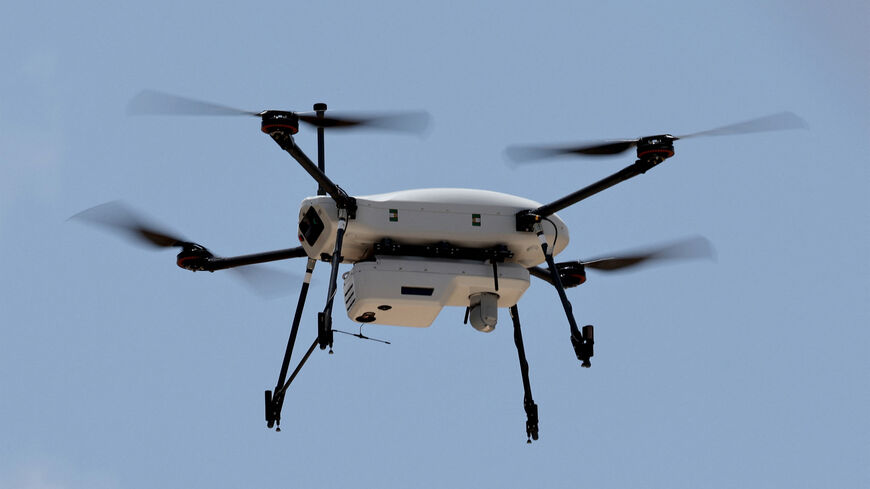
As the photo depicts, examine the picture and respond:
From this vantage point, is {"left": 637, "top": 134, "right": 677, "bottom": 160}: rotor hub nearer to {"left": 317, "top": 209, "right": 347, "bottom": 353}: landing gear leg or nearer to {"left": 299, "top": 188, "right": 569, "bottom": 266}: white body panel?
{"left": 299, "top": 188, "right": 569, "bottom": 266}: white body panel

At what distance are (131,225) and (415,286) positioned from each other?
5.86 meters

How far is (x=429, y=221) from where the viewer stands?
94.5ft

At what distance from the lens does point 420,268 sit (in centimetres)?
2888

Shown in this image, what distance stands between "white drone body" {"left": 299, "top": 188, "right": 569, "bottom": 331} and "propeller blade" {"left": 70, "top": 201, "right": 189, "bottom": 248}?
135 inches

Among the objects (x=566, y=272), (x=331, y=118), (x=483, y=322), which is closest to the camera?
(x=331, y=118)

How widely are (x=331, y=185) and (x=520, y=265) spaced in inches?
162

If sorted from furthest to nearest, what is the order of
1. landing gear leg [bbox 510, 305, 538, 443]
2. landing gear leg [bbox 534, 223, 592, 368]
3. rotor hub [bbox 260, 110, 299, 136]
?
1. landing gear leg [bbox 510, 305, 538, 443]
2. landing gear leg [bbox 534, 223, 592, 368]
3. rotor hub [bbox 260, 110, 299, 136]

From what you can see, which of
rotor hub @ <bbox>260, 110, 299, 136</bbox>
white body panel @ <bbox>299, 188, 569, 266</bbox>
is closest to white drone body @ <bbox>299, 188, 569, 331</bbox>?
white body panel @ <bbox>299, 188, 569, 266</bbox>

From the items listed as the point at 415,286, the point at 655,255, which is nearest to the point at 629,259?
the point at 655,255

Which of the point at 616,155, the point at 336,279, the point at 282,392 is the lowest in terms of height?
the point at 282,392

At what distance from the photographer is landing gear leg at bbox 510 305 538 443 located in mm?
30453

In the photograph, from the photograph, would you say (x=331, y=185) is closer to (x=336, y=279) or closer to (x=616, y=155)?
(x=336, y=279)

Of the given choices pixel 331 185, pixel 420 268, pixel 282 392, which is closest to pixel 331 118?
pixel 331 185

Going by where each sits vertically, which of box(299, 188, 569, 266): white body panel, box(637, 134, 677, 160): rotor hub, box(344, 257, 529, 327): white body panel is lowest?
box(344, 257, 529, 327): white body panel
